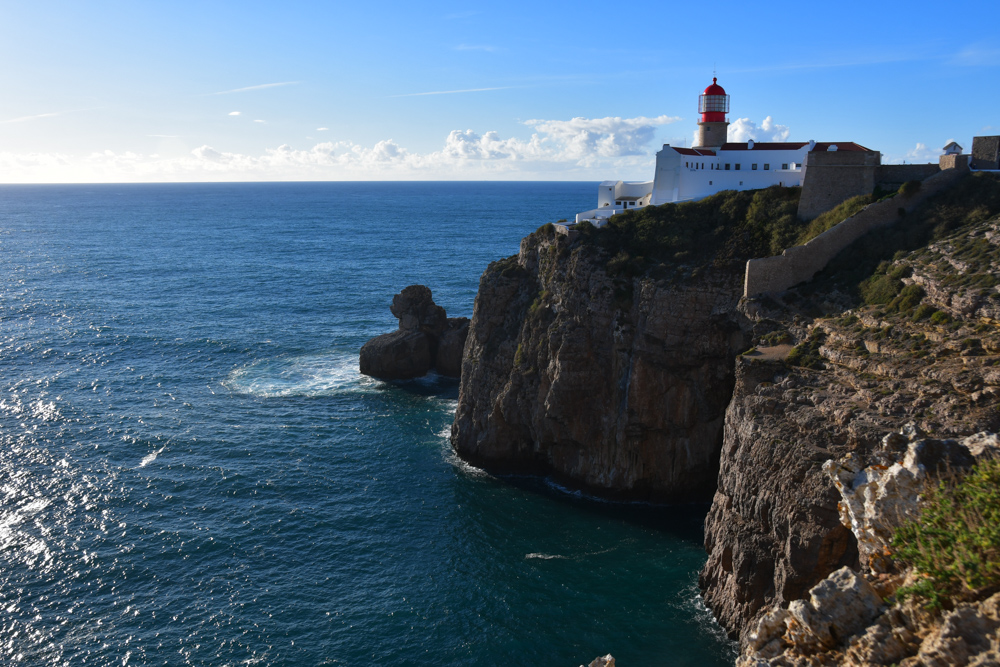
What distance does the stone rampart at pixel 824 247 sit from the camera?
44.8 meters

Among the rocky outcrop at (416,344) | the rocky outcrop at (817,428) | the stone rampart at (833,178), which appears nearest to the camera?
the rocky outcrop at (817,428)

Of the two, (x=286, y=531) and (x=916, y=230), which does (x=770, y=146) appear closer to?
(x=916, y=230)

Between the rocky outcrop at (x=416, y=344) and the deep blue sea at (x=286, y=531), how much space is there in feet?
6.69

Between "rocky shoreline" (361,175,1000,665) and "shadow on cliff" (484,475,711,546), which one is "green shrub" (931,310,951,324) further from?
"shadow on cliff" (484,475,711,546)

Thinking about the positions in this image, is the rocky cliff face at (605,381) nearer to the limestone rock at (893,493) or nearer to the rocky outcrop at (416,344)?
the rocky outcrop at (416,344)

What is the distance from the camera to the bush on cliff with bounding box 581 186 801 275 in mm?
49688

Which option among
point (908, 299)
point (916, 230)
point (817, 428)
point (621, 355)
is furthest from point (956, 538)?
point (916, 230)

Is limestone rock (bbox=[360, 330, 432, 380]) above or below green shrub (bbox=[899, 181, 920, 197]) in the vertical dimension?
below

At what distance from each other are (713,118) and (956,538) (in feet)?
175

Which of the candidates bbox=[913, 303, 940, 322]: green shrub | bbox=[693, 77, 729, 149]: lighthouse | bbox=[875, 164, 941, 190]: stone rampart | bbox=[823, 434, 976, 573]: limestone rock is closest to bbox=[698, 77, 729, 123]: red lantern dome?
bbox=[693, 77, 729, 149]: lighthouse

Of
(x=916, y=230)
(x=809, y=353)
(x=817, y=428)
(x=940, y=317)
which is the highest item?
(x=916, y=230)

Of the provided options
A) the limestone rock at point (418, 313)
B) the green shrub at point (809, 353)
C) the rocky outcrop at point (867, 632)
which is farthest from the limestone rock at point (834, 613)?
the limestone rock at point (418, 313)

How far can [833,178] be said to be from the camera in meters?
50.4

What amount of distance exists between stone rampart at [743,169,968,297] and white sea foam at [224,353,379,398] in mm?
37421
